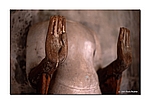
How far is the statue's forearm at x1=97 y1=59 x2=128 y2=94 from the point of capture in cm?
104

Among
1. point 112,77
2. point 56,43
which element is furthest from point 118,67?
point 56,43

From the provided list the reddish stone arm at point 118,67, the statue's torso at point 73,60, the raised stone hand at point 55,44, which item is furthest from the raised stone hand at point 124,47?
the raised stone hand at point 55,44

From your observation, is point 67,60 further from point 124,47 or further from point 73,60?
point 124,47

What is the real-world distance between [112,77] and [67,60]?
8.3 inches

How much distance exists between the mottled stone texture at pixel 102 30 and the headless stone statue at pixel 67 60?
0.10 metres

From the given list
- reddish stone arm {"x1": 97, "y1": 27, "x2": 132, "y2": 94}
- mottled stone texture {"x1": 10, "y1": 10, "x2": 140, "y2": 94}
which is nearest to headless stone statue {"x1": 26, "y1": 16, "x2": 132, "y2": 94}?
reddish stone arm {"x1": 97, "y1": 27, "x2": 132, "y2": 94}

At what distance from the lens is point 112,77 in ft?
3.55

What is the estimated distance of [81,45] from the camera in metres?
1.03

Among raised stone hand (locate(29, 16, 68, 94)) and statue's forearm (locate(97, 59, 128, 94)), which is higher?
raised stone hand (locate(29, 16, 68, 94))

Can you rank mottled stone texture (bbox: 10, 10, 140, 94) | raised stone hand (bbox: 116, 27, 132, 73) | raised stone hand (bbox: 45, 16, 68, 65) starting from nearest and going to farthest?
raised stone hand (bbox: 45, 16, 68, 65) → raised stone hand (bbox: 116, 27, 132, 73) → mottled stone texture (bbox: 10, 10, 140, 94)

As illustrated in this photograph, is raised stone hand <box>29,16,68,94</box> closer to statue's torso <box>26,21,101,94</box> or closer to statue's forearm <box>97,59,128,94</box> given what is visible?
statue's torso <box>26,21,101,94</box>

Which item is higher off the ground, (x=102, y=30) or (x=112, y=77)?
(x=102, y=30)
